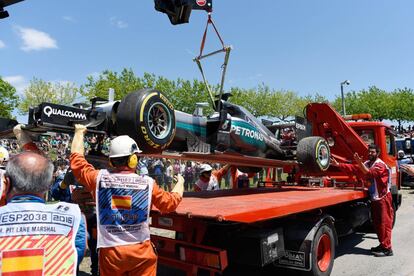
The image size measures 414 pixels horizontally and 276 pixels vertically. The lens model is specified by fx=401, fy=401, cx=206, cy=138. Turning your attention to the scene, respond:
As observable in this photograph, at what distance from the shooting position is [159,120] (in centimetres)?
461

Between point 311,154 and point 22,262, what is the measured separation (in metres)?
5.48

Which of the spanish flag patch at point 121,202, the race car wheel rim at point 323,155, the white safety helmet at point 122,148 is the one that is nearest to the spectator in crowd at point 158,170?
the race car wheel rim at point 323,155

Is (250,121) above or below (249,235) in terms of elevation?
above

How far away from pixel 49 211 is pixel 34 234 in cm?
12

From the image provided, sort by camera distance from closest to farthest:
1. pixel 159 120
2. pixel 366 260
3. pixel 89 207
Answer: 1. pixel 159 120
2. pixel 89 207
3. pixel 366 260

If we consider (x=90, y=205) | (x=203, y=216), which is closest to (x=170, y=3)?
(x=90, y=205)

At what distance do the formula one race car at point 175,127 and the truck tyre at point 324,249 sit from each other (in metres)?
1.66

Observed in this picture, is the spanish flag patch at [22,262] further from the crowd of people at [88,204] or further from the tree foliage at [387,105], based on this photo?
→ the tree foliage at [387,105]

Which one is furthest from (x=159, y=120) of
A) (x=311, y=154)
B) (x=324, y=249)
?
(x=311, y=154)

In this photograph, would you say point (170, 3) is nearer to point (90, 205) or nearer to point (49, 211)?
point (90, 205)

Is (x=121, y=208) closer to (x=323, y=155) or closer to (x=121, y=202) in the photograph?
(x=121, y=202)

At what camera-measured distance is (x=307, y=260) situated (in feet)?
15.1

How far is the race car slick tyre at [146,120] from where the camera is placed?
4234 mm

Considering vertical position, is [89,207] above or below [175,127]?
below
